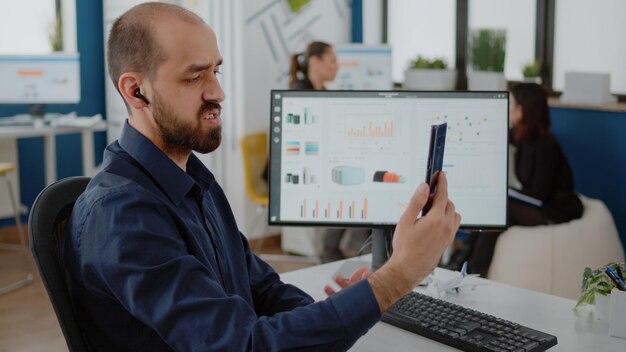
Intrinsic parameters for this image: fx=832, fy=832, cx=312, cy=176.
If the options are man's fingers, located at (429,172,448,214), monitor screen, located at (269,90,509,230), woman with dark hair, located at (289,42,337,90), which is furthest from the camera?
woman with dark hair, located at (289,42,337,90)

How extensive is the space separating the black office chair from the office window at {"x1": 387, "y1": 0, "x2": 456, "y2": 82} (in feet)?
15.6

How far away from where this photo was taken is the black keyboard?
160 cm

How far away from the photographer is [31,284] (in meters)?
4.84

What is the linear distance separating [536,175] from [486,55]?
1484 millimetres

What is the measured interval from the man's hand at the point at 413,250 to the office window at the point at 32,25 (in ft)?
17.5

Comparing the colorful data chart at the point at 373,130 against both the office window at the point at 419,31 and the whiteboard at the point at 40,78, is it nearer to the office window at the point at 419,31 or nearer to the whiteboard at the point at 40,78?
the office window at the point at 419,31

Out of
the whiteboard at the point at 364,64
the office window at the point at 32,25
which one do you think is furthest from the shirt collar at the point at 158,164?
the office window at the point at 32,25

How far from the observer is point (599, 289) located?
5.95 ft

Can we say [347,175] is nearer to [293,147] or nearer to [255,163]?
[293,147]

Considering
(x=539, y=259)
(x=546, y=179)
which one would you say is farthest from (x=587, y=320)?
(x=546, y=179)

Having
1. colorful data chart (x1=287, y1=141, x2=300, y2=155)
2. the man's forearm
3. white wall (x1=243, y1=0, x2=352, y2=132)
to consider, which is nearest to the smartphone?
the man's forearm

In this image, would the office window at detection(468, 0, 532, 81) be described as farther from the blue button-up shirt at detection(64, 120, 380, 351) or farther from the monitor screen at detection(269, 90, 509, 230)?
the blue button-up shirt at detection(64, 120, 380, 351)

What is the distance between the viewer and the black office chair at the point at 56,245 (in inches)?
54.7

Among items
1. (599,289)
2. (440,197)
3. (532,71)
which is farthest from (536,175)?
(440,197)
